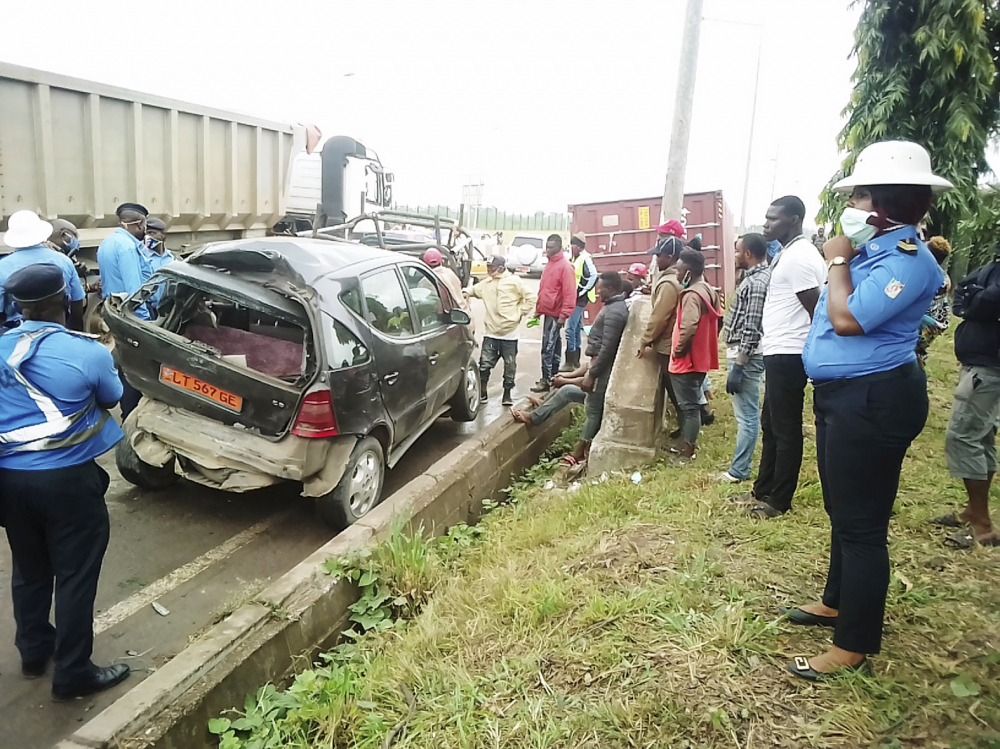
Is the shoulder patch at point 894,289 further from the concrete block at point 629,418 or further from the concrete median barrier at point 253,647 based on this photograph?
the concrete block at point 629,418

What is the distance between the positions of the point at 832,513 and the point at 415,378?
3.42 meters

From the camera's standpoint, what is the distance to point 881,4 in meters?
6.01

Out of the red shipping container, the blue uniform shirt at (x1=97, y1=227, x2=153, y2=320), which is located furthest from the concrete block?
the red shipping container

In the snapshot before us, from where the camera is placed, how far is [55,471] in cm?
290

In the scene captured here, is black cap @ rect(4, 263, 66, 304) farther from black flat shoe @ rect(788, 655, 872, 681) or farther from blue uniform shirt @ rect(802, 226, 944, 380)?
black flat shoe @ rect(788, 655, 872, 681)

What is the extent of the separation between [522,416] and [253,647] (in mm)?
3657

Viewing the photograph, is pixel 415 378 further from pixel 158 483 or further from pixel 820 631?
pixel 820 631

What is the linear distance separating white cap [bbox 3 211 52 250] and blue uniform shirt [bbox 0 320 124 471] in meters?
1.30

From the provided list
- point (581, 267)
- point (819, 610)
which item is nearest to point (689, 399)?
point (819, 610)

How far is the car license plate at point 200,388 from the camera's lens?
14.2 feet

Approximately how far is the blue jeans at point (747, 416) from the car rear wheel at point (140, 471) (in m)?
3.76

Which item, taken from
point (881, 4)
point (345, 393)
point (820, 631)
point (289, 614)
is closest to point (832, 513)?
point (820, 631)

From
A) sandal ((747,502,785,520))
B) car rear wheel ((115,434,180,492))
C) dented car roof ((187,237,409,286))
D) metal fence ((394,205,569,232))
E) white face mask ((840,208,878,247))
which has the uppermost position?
metal fence ((394,205,569,232))

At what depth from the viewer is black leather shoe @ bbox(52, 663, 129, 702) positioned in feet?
9.93
